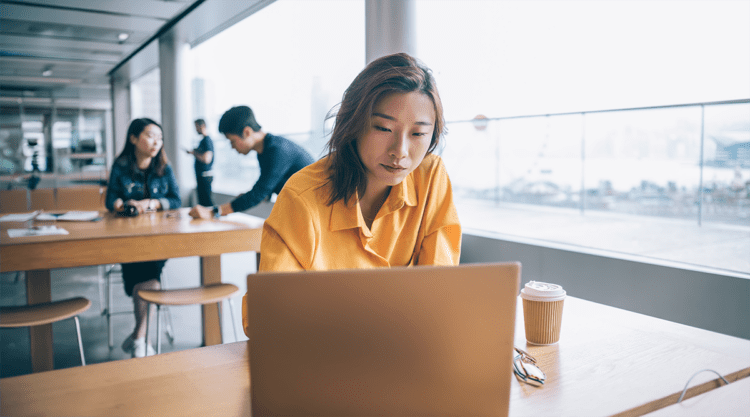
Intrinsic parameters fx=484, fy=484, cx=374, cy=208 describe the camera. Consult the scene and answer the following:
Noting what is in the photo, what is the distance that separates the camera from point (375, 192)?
1137 mm

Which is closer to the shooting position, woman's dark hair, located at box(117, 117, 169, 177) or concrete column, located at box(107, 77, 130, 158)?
woman's dark hair, located at box(117, 117, 169, 177)

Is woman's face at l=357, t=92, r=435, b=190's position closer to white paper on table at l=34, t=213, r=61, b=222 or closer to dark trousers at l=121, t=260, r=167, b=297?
dark trousers at l=121, t=260, r=167, b=297

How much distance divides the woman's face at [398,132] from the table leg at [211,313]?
6.26ft

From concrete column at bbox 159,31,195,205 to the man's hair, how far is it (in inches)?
203

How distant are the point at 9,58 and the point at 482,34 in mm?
8344

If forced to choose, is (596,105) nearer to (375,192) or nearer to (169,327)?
(375,192)

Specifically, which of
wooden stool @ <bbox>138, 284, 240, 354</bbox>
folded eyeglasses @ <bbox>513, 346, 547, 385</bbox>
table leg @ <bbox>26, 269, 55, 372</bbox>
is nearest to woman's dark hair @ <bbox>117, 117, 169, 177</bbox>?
table leg @ <bbox>26, 269, 55, 372</bbox>

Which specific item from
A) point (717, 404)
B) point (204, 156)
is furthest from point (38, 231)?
point (204, 156)

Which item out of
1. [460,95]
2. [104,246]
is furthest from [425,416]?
[460,95]

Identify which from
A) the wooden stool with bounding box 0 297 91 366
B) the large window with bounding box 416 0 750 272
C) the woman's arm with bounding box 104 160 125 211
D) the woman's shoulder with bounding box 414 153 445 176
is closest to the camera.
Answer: the woman's shoulder with bounding box 414 153 445 176

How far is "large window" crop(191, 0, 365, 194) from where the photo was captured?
4461 millimetres

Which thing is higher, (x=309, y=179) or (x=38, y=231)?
(x=309, y=179)

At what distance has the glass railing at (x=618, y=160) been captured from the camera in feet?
7.41

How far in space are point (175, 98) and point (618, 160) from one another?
6331 millimetres
